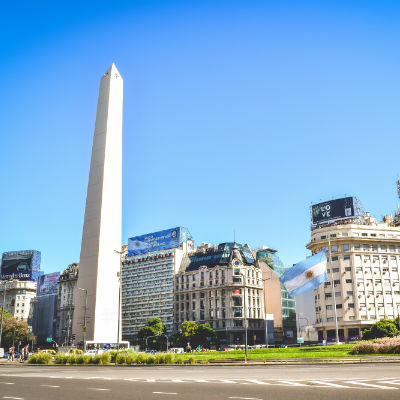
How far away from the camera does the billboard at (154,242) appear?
114m

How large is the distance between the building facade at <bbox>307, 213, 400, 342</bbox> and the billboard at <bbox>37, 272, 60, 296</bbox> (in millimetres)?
85640

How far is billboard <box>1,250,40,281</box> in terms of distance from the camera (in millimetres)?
134375

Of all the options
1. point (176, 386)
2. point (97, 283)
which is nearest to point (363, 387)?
point (176, 386)

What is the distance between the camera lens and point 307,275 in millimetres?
37375

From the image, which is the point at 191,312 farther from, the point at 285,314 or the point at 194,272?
the point at 285,314

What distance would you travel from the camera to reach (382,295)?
265 feet

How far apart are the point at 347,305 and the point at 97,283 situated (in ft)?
156

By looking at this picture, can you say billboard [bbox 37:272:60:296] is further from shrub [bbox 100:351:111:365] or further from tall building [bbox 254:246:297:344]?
shrub [bbox 100:351:111:365]

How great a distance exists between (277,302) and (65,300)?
2394 inches

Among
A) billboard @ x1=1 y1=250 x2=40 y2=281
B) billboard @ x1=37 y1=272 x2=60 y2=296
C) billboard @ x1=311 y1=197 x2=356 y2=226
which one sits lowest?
billboard @ x1=37 y1=272 x2=60 y2=296

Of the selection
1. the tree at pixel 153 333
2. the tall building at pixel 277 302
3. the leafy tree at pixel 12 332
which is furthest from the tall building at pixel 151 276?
the leafy tree at pixel 12 332

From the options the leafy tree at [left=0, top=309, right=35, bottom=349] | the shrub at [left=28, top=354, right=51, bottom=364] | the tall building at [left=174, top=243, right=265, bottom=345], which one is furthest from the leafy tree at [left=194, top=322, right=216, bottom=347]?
the shrub at [left=28, top=354, right=51, bottom=364]

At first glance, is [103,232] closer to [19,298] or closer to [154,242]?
[154,242]

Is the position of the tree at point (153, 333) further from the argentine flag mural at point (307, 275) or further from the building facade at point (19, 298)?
the building facade at point (19, 298)
